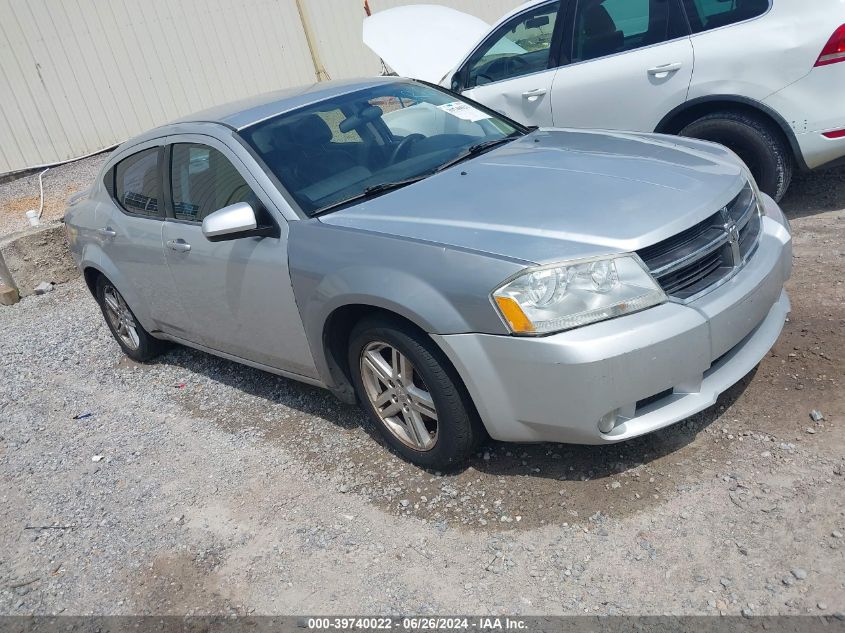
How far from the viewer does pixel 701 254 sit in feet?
9.50

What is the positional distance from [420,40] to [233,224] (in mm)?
4396

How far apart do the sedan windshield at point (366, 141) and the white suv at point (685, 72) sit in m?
1.64

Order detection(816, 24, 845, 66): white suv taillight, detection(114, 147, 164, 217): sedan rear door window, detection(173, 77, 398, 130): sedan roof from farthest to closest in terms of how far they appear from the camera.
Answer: detection(816, 24, 845, 66): white suv taillight < detection(114, 147, 164, 217): sedan rear door window < detection(173, 77, 398, 130): sedan roof

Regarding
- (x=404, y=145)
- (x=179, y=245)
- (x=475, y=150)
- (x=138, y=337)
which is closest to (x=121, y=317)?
(x=138, y=337)

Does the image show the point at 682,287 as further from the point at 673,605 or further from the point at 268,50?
the point at 268,50

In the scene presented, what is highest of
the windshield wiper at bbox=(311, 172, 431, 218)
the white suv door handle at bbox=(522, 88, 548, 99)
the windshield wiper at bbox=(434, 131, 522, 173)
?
the windshield wiper at bbox=(311, 172, 431, 218)

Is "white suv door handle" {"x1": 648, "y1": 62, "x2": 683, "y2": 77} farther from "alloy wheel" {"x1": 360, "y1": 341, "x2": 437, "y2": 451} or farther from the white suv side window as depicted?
"alloy wheel" {"x1": 360, "y1": 341, "x2": 437, "y2": 451}

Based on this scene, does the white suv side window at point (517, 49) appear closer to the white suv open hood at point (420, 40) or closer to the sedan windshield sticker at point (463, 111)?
the white suv open hood at point (420, 40)

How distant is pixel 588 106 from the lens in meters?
5.77

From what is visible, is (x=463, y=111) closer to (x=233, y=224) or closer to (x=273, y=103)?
(x=273, y=103)

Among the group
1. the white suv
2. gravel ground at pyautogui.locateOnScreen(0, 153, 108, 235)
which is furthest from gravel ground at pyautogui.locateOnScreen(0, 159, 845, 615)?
gravel ground at pyautogui.locateOnScreen(0, 153, 108, 235)

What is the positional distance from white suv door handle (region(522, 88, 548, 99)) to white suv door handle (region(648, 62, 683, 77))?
88cm

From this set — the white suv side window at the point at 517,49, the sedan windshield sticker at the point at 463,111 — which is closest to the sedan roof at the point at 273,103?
the sedan windshield sticker at the point at 463,111

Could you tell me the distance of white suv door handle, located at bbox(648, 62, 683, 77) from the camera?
17.3ft
